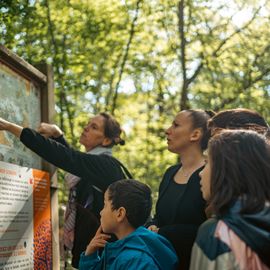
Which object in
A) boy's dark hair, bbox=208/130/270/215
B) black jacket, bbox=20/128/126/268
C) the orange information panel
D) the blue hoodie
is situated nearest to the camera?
boy's dark hair, bbox=208/130/270/215

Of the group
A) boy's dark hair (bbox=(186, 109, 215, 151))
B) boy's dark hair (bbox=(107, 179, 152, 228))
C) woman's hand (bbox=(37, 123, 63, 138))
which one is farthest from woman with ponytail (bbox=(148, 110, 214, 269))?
woman's hand (bbox=(37, 123, 63, 138))

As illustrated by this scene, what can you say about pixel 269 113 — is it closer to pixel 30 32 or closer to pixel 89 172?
pixel 30 32

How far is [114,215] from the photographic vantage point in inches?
128

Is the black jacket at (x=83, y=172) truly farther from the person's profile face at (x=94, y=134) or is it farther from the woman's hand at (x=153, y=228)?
the woman's hand at (x=153, y=228)

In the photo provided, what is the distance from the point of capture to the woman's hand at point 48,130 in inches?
167

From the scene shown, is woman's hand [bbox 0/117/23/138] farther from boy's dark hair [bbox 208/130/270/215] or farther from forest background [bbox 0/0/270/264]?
forest background [bbox 0/0/270/264]

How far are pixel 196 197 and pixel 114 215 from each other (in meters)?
0.55

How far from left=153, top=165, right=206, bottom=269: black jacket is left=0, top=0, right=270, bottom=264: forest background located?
5.06 meters

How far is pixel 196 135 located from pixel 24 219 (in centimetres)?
147

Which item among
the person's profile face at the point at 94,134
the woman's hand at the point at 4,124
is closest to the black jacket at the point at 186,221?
the person's profile face at the point at 94,134

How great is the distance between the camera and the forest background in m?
9.38

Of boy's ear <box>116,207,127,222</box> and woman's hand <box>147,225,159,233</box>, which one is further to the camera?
woman's hand <box>147,225,159,233</box>

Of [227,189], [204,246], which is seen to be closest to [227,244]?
[204,246]

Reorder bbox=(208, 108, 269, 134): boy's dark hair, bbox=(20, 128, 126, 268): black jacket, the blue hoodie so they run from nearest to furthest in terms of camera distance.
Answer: the blue hoodie
bbox=(208, 108, 269, 134): boy's dark hair
bbox=(20, 128, 126, 268): black jacket
